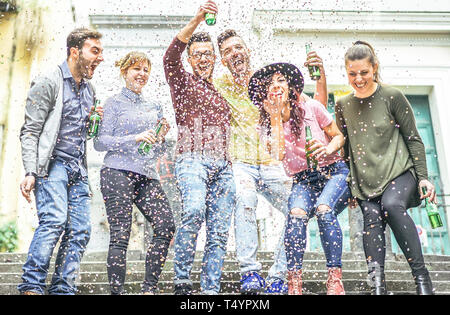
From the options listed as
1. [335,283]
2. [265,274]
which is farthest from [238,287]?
[335,283]

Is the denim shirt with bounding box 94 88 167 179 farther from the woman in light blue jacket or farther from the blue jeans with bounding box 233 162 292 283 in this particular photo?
the blue jeans with bounding box 233 162 292 283

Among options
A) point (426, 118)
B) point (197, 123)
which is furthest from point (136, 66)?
point (426, 118)

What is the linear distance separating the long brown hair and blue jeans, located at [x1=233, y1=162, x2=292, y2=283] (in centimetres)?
38

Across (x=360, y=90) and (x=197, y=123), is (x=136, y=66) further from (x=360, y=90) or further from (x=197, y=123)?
(x=360, y=90)

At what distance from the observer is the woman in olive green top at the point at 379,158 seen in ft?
12.8

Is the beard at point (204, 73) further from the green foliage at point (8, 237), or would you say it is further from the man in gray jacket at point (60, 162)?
the green foliage at point (8, 237)

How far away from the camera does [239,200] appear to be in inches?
174

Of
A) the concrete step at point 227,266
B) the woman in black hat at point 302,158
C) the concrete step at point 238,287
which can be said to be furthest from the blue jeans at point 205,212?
the concrete step at point 227,266

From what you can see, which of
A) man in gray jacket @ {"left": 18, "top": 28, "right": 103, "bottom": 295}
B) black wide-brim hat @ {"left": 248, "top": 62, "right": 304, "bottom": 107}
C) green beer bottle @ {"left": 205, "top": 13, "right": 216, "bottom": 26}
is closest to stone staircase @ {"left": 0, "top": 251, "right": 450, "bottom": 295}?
man in gray jacket @ {"left": 18, "top": 28, "right": 103, "bottom": 295}

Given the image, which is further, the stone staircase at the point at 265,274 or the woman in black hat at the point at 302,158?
the stone staircase at the point at 265,274

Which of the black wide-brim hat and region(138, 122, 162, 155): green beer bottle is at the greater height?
the black wide-brim hat

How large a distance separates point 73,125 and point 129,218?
94 centimetres

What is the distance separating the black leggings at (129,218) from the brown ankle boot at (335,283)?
1.24m

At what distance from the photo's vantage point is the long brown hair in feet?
14.7
